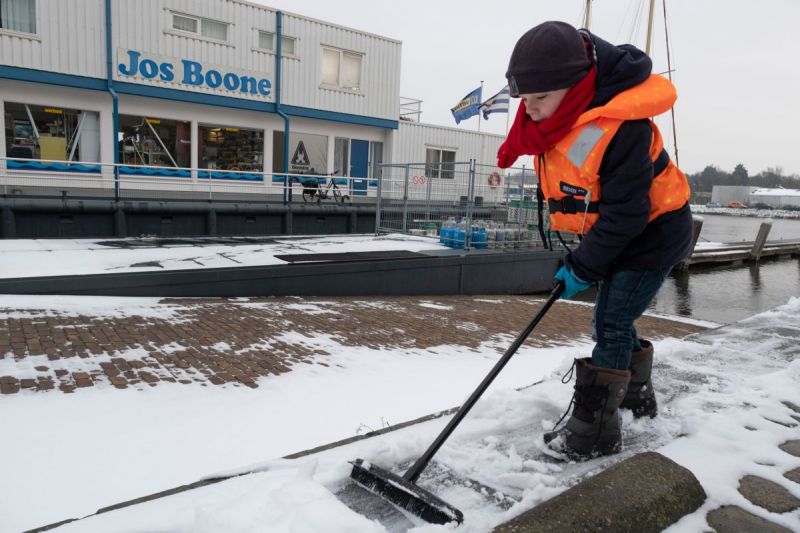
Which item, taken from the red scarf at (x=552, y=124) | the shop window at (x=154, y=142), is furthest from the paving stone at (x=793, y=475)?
the shop window at (x=154, y=142)

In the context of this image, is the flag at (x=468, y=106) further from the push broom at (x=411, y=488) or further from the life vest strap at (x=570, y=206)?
the push broom at (x=411, y=488)

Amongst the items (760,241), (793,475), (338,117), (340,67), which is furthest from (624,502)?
(760,241)

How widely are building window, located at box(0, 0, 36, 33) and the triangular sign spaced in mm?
7843

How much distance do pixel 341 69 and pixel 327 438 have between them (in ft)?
58.9

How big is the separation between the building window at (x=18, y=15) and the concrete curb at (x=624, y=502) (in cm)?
1665

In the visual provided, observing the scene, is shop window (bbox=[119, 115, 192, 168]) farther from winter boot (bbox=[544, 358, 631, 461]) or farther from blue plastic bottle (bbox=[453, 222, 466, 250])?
winter boot (bbox=[544, 358, 631, 461])

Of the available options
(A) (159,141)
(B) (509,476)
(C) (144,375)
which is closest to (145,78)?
(A) (159,141)

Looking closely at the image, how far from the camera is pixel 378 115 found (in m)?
20.5

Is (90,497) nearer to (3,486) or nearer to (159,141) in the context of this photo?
(3,486)

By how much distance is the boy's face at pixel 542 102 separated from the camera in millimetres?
2423

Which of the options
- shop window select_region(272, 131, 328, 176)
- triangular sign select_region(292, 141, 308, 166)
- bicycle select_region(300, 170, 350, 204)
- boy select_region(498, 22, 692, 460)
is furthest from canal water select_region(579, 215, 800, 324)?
boy select_region(498, 22, 692, 460)

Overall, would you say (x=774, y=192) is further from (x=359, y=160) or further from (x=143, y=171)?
(x=143, y=171)

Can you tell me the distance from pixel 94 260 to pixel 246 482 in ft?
22.5

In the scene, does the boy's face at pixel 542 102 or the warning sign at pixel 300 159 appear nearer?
the boy's face at pixel 542 102
